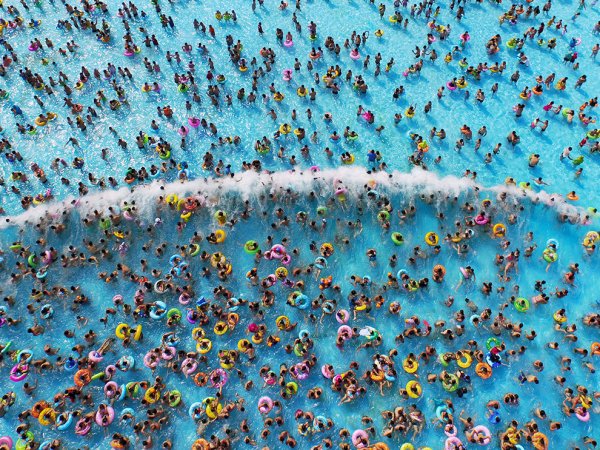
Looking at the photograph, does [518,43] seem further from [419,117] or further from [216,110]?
[216,110]

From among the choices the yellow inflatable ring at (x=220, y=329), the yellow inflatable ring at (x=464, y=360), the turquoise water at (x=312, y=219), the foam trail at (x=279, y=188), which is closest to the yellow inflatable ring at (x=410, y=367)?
the turquoise water at (x=312, y=219)

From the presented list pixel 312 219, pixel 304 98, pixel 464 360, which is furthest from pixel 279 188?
pixel 464 360

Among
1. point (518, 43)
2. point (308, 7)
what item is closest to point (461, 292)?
point (518, 43)

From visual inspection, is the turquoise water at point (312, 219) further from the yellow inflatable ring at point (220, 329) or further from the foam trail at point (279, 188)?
the yellow inflatable ring at point (220, 329)

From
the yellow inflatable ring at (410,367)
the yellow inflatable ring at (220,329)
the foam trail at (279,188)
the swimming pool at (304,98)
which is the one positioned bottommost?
the yellow inflatable ring at (410,367)

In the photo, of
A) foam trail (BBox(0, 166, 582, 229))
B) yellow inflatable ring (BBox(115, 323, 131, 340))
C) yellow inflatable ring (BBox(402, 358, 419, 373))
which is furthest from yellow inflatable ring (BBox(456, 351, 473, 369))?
yellow inflatable ring (BBox(115, 323, 131, 340))

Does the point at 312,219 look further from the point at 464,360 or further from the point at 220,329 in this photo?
the point at 464,360
